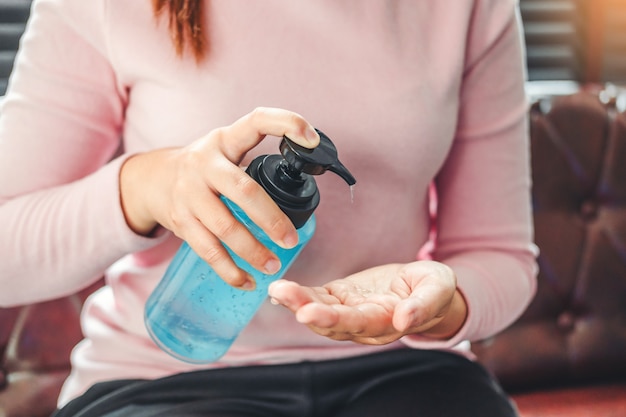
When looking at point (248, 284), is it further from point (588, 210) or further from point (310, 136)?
point (588, 210)

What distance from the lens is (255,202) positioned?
1.98 ft

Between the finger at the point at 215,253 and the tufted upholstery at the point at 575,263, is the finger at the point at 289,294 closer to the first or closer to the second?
the finger at the point at 215,253

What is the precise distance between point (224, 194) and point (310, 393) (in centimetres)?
30

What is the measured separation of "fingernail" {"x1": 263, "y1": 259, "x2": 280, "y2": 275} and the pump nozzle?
0.31 feet

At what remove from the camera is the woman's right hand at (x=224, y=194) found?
60 cm

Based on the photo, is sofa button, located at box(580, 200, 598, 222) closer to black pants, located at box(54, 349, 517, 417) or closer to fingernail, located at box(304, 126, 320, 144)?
black pants, located at box(54, 349, 517, 417)

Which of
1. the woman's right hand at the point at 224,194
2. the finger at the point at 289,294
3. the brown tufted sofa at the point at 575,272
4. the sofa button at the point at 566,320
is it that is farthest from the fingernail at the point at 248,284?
the sofa button at the point at 566,320

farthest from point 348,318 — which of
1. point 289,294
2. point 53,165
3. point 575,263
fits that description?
→ point 575,263

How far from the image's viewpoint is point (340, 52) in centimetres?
80

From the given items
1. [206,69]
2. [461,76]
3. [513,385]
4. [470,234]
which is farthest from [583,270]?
[206,69]

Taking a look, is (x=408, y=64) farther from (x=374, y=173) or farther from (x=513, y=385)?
(x=513, y=385)

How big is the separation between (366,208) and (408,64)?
0.18 metres

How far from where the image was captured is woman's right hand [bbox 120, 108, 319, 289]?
23.7 inches

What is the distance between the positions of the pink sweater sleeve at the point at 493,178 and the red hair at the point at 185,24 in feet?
1.12
